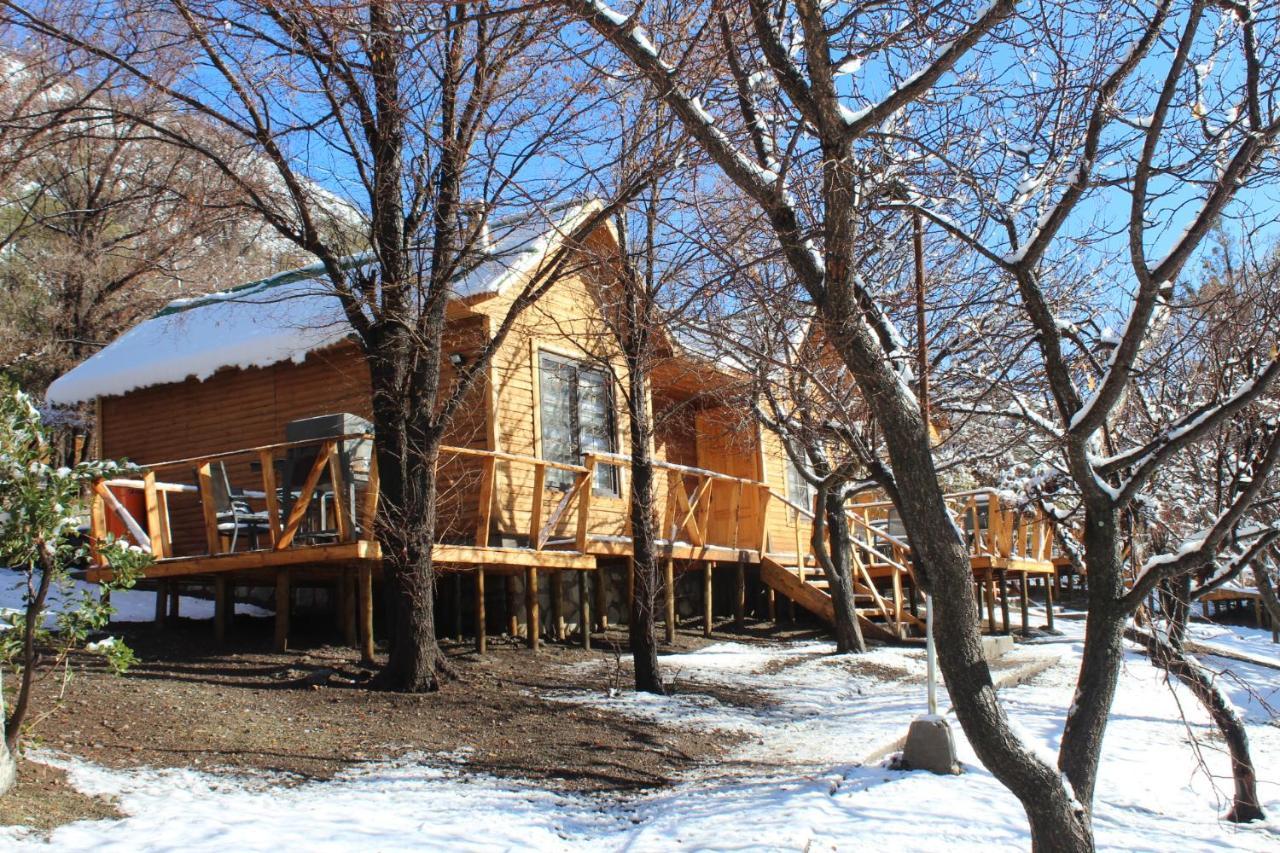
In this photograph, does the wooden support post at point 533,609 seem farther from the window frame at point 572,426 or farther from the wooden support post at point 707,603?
the wooden support post at point 707,603

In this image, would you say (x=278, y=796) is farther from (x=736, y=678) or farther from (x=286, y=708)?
(x=736, y=678)

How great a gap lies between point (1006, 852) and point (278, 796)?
4113 mm

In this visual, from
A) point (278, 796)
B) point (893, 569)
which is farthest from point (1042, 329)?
point (893, 569)

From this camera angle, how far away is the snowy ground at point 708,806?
5703mm

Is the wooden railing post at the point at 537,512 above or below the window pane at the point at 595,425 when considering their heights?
below

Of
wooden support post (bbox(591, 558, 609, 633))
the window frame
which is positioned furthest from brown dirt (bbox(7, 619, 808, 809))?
the window frame

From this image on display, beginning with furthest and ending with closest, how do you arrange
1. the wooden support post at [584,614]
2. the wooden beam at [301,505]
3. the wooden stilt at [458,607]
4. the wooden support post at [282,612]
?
1. the wooden support post at [584,614]
2. the wooden stilt at [458,607]
3. the wooden support post at [282,612]
4. the wooden beam at [301,505]

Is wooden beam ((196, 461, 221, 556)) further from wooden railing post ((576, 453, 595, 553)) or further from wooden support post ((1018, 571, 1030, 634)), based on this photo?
wooden support post ((1018, 571, 1030, 634))

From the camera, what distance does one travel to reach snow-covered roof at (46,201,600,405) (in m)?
12.6

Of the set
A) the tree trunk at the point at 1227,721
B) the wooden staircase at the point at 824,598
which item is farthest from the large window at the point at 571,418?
the tree trunk at the point at 1227,721

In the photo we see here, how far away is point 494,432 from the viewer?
Result: 499 inches

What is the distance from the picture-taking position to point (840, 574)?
13.5 m

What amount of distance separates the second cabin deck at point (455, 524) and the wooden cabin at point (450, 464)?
29mm

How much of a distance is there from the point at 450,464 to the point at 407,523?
151 inches
